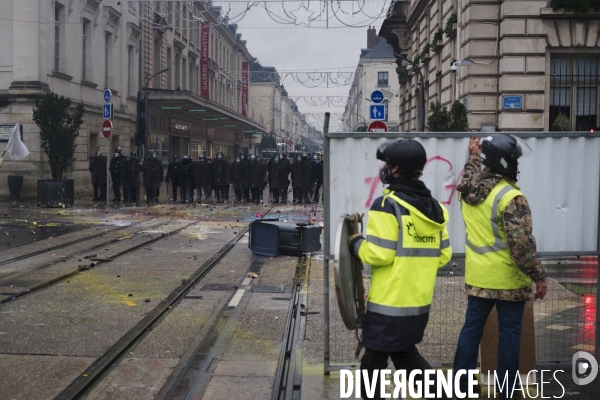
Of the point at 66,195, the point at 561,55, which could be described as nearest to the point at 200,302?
the point at 561,55

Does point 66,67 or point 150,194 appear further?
point 66,67

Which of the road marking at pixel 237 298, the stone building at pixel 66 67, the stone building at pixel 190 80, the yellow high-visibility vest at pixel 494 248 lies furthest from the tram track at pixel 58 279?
the stone building at pixel 190 80

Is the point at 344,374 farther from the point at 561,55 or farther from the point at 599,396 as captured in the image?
the point at 561,55

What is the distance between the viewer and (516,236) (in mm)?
4332

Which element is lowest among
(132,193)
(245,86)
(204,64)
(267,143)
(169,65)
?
(132,193)

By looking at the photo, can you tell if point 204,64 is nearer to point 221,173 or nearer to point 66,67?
point 66,67

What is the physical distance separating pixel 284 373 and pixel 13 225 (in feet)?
41.9

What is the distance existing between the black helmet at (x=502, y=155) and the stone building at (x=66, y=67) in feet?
76.6

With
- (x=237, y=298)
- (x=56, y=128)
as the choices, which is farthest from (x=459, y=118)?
(x=56, y=128)

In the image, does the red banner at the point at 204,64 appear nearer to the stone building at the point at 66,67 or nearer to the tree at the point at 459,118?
the stone building at the point at 66,67

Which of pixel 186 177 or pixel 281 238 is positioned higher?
pixel 186 177

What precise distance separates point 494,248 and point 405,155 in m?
1.07

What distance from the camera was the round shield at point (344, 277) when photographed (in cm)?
396

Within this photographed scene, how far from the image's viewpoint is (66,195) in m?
22.7
